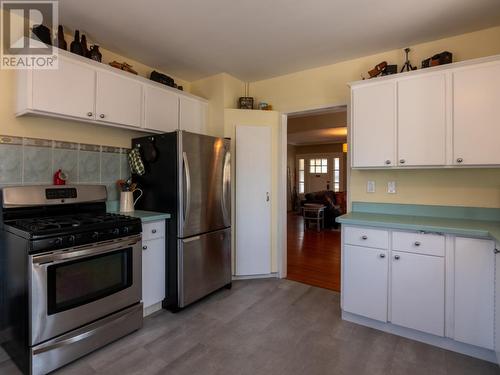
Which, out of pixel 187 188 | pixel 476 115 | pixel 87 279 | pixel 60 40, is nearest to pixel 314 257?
pixel 187 188

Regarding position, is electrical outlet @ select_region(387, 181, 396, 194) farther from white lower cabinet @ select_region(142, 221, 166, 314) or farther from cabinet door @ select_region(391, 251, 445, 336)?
white lower cabinet @ select_region(142, 221, 166, 314)

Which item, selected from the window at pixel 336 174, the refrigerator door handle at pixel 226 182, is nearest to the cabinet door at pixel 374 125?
the refrigerator door handle at pixel 226 182

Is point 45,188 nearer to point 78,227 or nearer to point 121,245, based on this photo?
point 78,227

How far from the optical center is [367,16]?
2.17 meters

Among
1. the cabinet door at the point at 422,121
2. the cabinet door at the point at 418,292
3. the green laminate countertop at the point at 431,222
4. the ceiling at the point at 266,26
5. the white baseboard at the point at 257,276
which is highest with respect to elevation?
the ceiling at the point at 266,26

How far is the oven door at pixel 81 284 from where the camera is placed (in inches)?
65.7

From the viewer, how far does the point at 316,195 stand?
22.2 feet

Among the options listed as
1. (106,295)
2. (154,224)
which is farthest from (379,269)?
(106,295)

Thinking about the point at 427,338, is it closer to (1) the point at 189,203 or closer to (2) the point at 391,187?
(2) the point at 391,187

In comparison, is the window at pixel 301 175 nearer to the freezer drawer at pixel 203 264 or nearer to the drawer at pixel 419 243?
the freezer drawer at pixel 203 264

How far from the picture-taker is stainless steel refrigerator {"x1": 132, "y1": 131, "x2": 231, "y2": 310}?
2.51m

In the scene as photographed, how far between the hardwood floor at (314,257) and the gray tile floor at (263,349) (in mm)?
730

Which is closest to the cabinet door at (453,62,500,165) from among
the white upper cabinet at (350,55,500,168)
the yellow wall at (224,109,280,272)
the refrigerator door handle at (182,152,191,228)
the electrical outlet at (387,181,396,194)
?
the white upper cabinet at (350,55,500,168)

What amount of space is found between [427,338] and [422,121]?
5.56 ft
